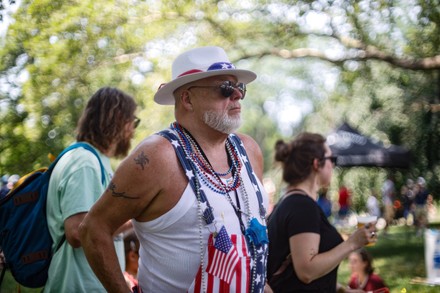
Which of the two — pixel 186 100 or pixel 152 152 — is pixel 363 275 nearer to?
pixel 186 100

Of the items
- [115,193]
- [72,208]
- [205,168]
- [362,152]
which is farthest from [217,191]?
[362,152]

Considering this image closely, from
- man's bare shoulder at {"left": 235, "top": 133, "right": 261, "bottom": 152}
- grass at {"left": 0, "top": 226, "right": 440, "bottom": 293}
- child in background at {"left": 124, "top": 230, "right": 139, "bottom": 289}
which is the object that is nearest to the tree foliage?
grass at {"left": 0, "top": 226, "right": 440, "bottom": 293}

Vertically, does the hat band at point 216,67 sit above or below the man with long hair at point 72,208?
above

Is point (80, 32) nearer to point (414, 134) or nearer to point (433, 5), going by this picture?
point (433, 5)

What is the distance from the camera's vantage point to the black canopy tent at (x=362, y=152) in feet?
45.7

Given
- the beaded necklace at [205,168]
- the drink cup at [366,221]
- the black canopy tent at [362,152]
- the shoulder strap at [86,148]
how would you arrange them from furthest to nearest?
1. the black canopy tent at [362,152]
2. the drink cup at [366,221]
3. the shoulder strap at [86,148]
4. the beaded necklace at [205,168]

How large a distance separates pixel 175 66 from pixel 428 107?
436 inches

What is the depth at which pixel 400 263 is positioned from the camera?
12.3 m

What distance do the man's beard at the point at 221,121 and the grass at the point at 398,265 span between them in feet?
12.4

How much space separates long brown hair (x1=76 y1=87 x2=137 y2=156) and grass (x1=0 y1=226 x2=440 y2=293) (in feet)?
9.29

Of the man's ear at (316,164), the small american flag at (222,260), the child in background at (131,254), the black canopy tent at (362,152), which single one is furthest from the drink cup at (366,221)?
the black canopy tent at (362,152)

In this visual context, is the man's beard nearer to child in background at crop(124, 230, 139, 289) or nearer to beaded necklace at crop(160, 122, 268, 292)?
beaded necklace at crop(160, 122, 268, 292)

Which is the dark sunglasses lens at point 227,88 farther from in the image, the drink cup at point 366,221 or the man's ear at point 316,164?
the drink cup at point 366,221

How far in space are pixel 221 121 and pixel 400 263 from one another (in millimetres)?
10346
